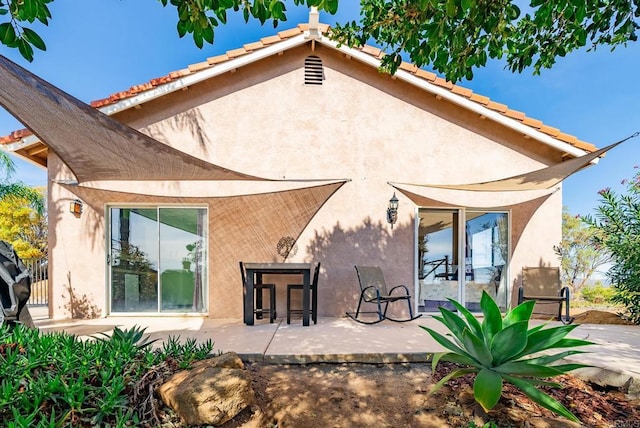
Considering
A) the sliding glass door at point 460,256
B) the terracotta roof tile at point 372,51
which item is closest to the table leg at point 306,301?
the sliding glass door at point 460,256

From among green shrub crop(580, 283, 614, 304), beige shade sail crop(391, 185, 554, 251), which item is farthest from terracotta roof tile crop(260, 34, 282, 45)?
green shrub crop(580, 283, 614, 304)

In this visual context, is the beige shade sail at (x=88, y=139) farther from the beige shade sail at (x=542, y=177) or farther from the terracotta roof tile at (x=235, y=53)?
the beige shade sail at (x=542, y=177)

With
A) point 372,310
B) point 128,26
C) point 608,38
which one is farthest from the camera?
point 128,26

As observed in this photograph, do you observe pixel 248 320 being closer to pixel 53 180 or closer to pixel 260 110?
pixel 260 110

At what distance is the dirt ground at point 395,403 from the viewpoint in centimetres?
301

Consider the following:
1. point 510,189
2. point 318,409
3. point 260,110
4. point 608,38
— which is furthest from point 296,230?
point 608,38

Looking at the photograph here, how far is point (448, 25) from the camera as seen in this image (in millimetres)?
3525

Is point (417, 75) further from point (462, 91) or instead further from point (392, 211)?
point (392, 211)

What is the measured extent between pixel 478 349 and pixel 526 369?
1.23 ft

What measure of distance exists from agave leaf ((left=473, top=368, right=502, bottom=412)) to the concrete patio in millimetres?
1079

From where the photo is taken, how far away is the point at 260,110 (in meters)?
6.89

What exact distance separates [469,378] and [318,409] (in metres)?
1.64

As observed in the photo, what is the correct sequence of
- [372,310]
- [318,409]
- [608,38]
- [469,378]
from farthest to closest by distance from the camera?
[372,310] < [608,38] < [469,378] < [318,409]

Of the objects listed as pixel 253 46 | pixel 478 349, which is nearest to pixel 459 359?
pixel 478 349
